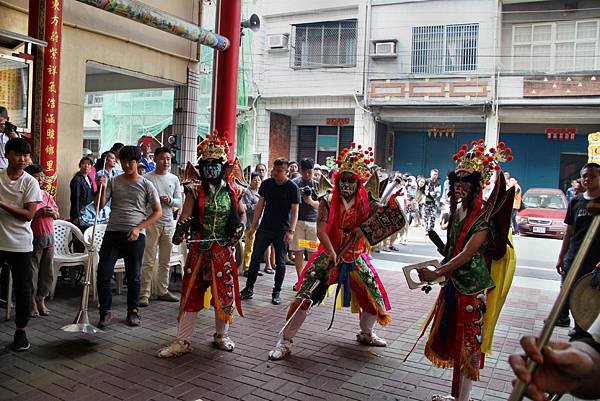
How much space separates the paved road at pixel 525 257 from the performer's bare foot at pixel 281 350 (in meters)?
5.27

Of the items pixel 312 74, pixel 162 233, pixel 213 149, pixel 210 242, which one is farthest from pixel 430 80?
pixel 210 242

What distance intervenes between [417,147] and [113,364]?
1933cm

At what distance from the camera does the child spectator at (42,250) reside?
5746 mm

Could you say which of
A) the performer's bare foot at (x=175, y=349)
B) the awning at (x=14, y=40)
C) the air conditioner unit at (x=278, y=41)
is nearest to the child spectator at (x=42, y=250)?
the awning at (x=14, y=40)

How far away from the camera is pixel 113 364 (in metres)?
4.52

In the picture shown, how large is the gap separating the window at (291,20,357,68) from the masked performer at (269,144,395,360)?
16.3m

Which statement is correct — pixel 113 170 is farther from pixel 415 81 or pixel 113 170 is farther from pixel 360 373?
pixel 415 81

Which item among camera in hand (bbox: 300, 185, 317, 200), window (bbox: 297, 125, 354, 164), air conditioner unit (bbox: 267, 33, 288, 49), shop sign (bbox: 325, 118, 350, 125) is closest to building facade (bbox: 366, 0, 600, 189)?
shop sign (bbox: 325, 118, 350, 125)

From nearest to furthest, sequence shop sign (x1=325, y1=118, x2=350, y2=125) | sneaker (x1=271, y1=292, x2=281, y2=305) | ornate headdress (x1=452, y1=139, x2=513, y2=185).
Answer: ornate headdress (x1=452, y1=139, x2=513, y2=185) < sneaker (x1=271, y1=292, x2=281, y2=305) < shop sign (x1=325, y1=118, x2=350, y2=125)

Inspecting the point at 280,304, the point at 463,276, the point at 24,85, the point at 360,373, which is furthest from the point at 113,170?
the point at 463,276

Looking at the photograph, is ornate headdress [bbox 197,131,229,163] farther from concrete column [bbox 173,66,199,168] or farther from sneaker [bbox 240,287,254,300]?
concrete column [bbox 173,66,199,168]

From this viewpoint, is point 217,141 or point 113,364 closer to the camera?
point 113,364

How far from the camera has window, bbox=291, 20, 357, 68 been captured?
2086cm

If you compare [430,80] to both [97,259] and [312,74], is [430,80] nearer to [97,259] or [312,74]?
[312,74]
